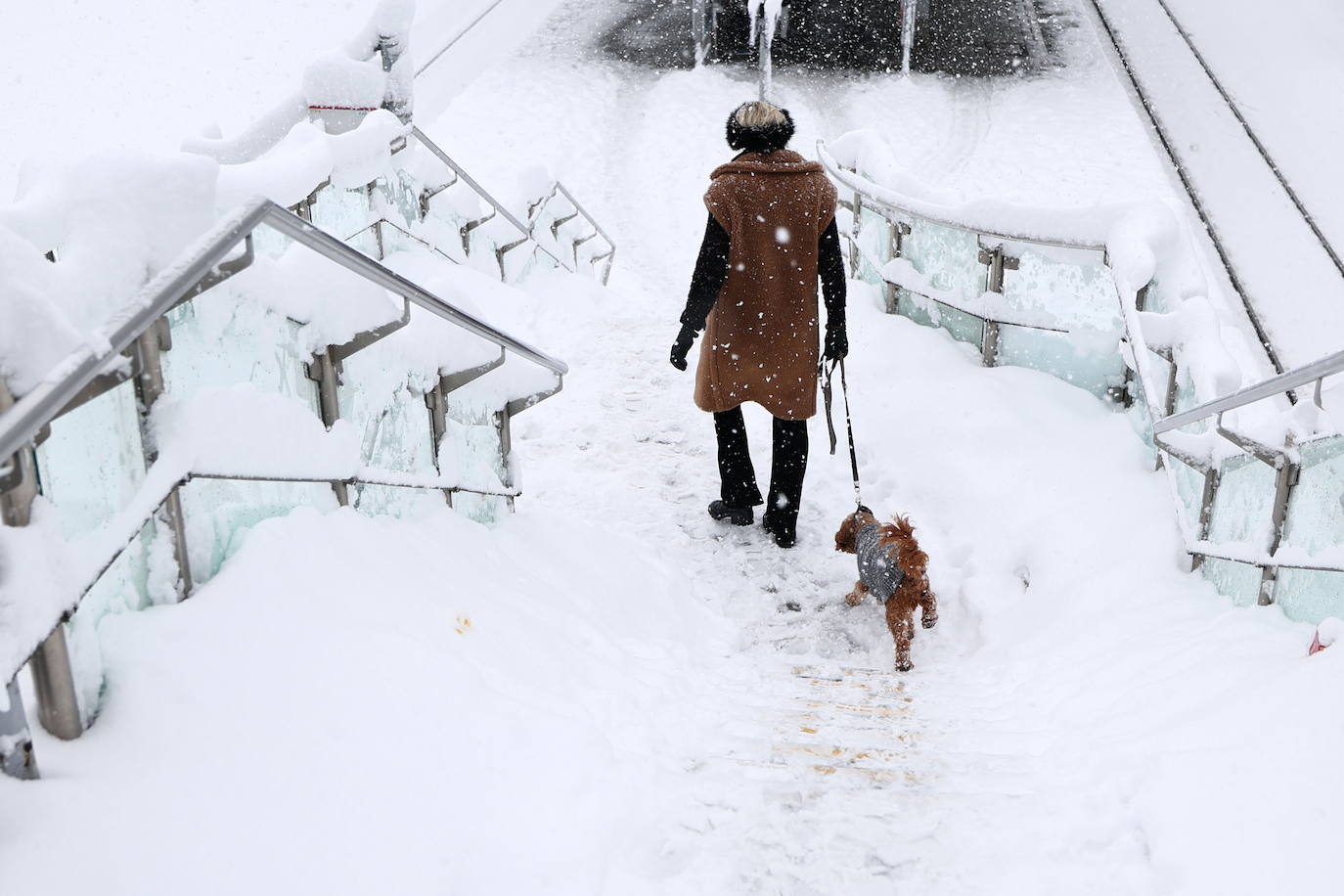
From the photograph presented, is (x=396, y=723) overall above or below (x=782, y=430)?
above

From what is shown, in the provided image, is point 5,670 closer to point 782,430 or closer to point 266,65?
point 782,430

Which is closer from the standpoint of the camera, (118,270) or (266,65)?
(118,270)

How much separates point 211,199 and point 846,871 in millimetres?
1803

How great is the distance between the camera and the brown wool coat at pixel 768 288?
4.27 metres

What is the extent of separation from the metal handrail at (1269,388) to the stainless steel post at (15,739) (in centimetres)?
266

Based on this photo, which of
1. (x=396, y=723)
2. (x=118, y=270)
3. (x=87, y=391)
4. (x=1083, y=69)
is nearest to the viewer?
(x=87, y=391)

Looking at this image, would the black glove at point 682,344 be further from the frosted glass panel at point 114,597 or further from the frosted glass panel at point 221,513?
the frosted glass panel at point 114,597

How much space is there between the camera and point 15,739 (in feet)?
5.40

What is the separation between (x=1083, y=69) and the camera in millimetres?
16953

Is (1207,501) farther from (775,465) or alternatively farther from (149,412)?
(149,412)

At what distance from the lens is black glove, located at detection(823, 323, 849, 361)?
4551 millimetres

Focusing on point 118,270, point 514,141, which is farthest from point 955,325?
point 514,141

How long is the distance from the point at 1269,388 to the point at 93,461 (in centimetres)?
271

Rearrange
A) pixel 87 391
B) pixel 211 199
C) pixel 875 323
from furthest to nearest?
pixel 875 323 → pixel 211 199 → pixel 87 391
